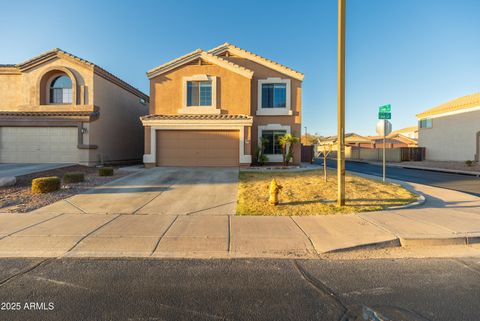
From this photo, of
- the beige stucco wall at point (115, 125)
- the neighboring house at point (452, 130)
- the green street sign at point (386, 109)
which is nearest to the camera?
the green street sign at point (386, 109)

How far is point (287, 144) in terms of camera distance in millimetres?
16938

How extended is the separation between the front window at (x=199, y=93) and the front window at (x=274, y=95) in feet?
13.7

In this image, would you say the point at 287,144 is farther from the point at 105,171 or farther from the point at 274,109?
the point at 105,171

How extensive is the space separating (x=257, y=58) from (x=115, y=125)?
1248 cm

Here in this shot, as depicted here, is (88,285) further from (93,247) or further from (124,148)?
(124,148)

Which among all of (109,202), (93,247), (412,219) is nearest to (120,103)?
(109,202)

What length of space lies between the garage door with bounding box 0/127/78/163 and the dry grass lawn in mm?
13242

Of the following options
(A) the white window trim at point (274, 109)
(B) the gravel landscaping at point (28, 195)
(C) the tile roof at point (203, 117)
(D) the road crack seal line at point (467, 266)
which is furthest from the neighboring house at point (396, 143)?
(B) the gravel landscaping at point (28, 195)

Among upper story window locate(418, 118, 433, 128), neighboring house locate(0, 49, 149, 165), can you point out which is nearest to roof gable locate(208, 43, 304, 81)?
neighboring house locate(0, 49, 149, 165)

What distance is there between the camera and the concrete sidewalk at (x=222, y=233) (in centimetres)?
445

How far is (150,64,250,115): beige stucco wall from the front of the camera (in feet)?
55.6

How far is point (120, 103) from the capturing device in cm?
2025

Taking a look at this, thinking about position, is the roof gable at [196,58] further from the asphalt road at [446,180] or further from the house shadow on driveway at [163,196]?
the asphalt road at [446,180]

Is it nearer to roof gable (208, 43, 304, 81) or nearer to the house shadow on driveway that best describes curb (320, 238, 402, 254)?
the house shadow on driveway
